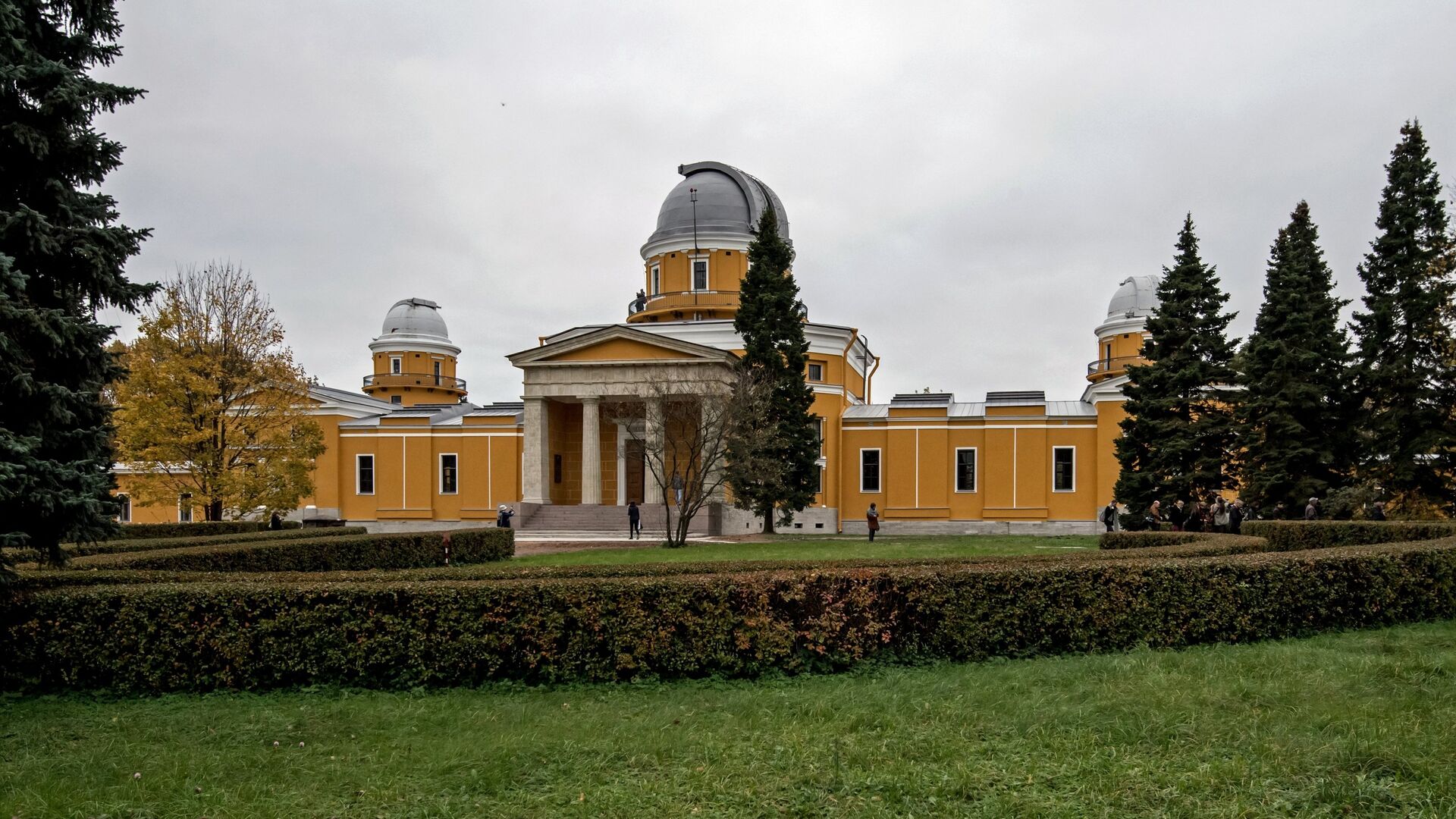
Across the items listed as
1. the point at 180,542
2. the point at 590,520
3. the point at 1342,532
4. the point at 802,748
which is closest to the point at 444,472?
the point at 590,520

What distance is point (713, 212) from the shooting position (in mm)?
42188

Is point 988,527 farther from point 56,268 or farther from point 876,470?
point 56,268

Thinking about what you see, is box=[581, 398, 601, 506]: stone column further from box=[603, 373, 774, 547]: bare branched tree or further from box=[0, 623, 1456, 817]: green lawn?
box=[0, 623, 1456, 817]: green lawn

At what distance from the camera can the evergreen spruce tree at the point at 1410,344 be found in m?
21.5

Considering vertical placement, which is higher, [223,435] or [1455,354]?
[1455,354]

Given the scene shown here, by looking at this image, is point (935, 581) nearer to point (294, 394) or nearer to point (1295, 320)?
point (1295, 320)

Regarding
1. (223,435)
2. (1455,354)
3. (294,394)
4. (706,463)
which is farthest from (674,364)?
(1455,354)

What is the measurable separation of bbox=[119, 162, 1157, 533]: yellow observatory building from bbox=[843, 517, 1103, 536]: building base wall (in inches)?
2.8

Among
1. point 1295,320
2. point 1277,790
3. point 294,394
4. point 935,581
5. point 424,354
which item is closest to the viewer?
point 1277,790

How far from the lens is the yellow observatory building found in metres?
37.3

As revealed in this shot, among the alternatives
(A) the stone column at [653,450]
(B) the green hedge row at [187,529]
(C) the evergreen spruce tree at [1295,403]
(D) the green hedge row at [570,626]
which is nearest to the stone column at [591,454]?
(A) the stone column at [653,450]

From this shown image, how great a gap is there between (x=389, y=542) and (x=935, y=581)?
1513 centimetres

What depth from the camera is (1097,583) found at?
9.47 metres

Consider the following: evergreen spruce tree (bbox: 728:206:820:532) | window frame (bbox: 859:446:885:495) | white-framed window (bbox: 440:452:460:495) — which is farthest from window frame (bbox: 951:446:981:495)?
white-framed window (bbox: 440:452:460:495)
